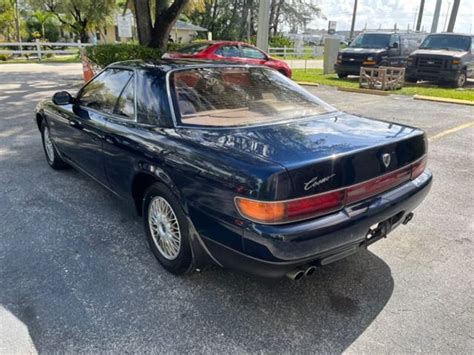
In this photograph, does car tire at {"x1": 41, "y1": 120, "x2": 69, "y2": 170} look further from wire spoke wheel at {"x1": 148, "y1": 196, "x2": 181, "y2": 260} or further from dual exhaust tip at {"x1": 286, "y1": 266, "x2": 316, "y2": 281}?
dual exhaust tip at {"x1": 286, "y1": 266, "x2": 316, "y2": 281}

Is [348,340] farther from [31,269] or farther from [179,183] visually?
[31,269]

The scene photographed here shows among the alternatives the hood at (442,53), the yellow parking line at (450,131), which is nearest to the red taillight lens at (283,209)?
the yellow parking line at (450,131)

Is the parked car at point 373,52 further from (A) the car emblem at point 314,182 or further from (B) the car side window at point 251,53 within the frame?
(A) the car emblem at point 314,182

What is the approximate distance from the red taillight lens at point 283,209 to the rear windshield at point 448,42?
14989mm

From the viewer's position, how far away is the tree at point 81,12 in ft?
98.8

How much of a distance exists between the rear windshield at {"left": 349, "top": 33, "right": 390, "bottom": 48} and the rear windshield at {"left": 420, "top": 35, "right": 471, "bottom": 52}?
1.57 metres

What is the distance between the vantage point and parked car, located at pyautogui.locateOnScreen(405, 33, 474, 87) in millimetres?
13727

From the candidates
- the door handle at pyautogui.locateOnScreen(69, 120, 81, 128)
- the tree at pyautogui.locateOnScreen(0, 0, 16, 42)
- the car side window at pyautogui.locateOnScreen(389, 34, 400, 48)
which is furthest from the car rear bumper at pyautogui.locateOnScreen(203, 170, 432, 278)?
the tree at pyautogui.locateOnScreen(0, 0, 16, 42)

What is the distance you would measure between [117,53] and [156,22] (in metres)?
1.79

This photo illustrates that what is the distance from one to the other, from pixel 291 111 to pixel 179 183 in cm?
123

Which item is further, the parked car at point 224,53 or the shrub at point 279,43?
the shrub at point 279,43

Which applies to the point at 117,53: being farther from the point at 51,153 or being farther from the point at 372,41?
the point at 372,41

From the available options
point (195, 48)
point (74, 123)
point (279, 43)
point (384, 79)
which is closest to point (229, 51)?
point (195, 48)

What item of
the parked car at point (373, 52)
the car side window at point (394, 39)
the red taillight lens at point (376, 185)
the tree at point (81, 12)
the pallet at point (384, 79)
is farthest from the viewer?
the tree at point (81, 12)
